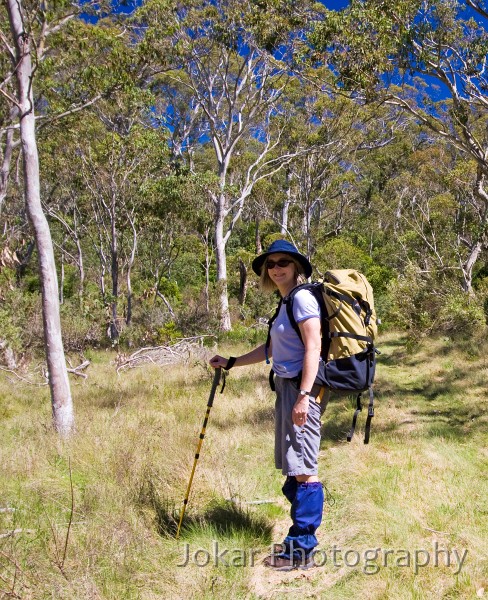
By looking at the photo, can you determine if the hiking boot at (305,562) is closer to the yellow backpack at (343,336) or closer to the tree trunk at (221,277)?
the yellow backpack at (343,336)

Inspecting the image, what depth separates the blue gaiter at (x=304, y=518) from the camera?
2.62 meters

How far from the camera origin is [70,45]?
7223 mm

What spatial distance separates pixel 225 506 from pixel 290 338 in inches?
53.0

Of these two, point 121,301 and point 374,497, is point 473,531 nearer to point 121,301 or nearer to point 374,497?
point 374,497

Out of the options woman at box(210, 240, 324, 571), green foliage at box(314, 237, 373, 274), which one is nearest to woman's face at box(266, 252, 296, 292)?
woman at box(210, 240, 324, 571)

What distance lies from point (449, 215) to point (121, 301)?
11.8 m

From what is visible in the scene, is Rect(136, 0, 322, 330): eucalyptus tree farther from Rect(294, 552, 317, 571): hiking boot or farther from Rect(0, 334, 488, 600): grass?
Rect(294, 552, 317, 571): hiking boot

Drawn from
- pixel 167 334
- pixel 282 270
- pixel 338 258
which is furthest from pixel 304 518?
pixel 338 258

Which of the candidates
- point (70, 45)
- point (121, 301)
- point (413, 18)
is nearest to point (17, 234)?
point (121, 301)

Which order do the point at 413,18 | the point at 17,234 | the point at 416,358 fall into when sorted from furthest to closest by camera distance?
the point at 17,234 → the point at 416,358 → the point at 413,18

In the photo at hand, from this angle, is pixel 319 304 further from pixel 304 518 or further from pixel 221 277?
pixel 221 277

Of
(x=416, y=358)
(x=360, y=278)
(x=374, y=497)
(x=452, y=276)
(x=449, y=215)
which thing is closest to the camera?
(x=360, y=278)

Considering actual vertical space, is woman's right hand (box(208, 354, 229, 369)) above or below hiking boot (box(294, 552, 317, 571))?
above

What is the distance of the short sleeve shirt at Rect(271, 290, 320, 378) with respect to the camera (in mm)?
2549
